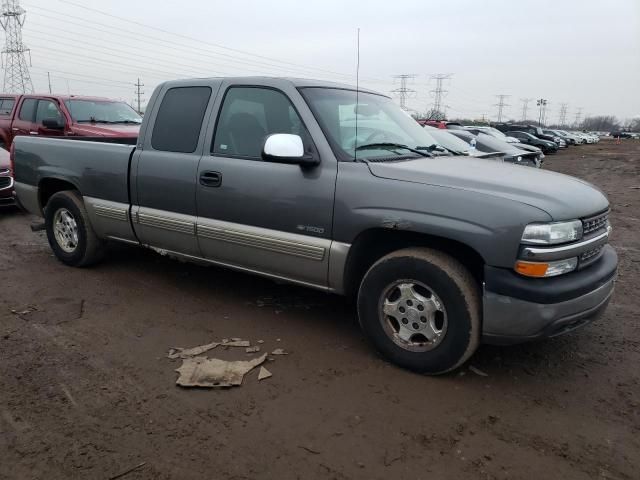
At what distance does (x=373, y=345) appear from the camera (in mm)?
3619

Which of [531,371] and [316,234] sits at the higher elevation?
[316,234]

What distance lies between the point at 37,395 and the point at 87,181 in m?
2.54

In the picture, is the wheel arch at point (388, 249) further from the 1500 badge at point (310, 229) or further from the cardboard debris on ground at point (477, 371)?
the cardboard debris on ground at point (477, 371)

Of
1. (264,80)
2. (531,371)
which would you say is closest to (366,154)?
(264,80)

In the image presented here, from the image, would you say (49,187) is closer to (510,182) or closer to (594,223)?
(510,182)

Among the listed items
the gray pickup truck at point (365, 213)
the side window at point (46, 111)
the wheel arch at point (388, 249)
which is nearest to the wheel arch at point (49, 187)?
the gray pickup truck at point (365, 213)

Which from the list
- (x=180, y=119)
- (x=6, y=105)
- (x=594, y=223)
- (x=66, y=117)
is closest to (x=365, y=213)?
(x=594, y=223)

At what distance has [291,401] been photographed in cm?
309

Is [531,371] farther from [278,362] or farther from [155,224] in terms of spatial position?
[155,224]

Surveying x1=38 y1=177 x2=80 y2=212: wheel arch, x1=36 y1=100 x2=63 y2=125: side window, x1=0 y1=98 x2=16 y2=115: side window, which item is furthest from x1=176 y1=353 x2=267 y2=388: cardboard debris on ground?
x1=0 y1=98 x2=16 y2=115: side window

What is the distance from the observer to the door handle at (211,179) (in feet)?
13.4

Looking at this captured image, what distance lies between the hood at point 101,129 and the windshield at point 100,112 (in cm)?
30

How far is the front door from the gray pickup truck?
0.04 ft

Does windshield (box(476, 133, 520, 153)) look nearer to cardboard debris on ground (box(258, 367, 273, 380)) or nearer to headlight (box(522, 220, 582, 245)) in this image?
headlight (box(522, 220, 582, 245))
